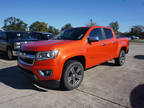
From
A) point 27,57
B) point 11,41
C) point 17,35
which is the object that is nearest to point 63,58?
point 27,57

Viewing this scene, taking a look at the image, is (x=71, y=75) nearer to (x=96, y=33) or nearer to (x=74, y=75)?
(x=74, y=75)

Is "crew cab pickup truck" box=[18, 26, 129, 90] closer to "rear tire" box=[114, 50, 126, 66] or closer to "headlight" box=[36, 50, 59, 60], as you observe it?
"headlight" box=[36, 50, 59, 60]

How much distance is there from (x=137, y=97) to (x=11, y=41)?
23.6 feet

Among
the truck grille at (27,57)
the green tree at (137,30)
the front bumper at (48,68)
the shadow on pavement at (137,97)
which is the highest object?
the green tree at (137,30)

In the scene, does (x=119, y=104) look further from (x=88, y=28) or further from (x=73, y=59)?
(x=88, y=28)

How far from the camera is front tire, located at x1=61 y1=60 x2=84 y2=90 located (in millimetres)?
3152

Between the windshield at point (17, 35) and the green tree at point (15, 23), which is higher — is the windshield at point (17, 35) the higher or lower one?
the lower one

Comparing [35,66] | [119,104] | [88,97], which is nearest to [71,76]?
[88,97]

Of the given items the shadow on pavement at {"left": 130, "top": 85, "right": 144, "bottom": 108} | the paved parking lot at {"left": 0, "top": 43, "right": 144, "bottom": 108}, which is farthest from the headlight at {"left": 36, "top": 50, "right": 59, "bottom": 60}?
the shadow on pavement at {"left": 130, "top": 85, "right": 144, "bottom": 108}

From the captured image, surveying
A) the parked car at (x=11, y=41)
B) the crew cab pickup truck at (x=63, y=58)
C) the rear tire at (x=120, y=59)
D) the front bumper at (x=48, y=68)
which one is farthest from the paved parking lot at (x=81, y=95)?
the parked car at (x=11, y=41)

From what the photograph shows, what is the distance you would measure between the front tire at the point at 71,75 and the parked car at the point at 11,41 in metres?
4.90

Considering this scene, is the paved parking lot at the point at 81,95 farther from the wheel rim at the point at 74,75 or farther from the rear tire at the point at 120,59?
the rear tire at the point at 120,59

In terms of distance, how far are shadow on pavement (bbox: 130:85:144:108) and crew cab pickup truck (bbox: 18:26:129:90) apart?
1.45 metres

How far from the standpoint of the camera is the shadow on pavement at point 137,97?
2.66 m
